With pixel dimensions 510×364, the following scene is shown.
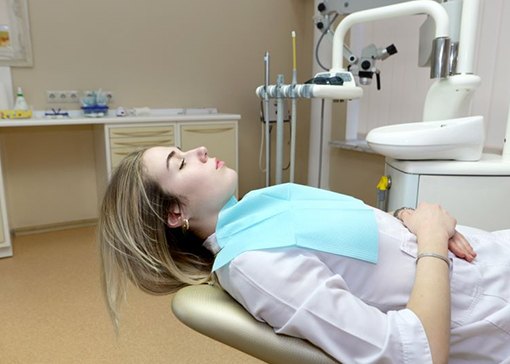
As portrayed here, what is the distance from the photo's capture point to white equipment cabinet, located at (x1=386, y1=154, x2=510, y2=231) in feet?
4.85

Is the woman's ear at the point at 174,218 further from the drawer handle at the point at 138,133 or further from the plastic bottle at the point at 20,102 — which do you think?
the plastic bottle at the point at 20,102

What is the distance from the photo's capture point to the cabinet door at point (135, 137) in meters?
2.73

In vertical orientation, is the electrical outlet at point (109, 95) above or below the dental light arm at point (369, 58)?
below

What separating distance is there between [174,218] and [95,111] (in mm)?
2313

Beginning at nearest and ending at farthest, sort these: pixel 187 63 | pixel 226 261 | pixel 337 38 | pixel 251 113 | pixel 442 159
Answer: pixel 226 261 → pixel 442 159 → pixel 337 38 → pixel 187 63 → pixel 251 113

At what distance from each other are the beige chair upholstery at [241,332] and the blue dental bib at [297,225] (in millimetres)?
84

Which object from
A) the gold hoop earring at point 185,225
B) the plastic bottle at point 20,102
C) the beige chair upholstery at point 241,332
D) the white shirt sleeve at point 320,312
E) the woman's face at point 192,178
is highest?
the plastic bottle at point 20,102

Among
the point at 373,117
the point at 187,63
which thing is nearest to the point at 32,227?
the point at 187,63

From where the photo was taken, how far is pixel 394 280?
2.66 ft

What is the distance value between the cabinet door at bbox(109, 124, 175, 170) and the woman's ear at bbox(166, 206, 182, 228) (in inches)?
72.8

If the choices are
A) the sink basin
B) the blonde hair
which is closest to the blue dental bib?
the blonde hair

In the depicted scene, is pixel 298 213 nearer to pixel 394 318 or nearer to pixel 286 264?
pixel 286 264

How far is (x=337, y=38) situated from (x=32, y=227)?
2590mm

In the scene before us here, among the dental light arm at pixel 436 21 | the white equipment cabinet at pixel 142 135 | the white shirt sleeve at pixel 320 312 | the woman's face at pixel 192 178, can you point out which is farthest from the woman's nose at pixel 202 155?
the white equipment cabinet at pixel 142 135
